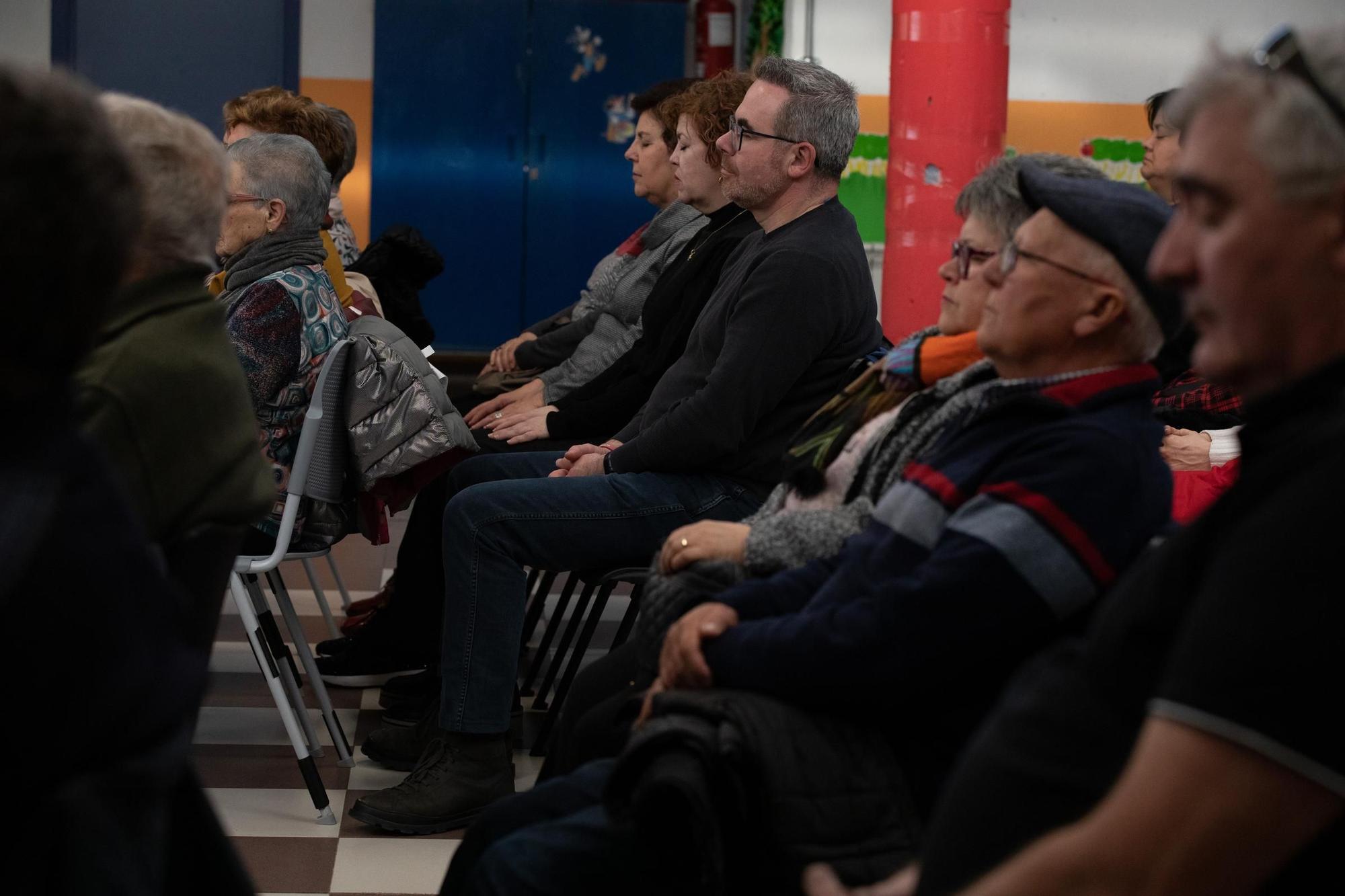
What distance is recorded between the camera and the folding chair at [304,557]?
2760mm

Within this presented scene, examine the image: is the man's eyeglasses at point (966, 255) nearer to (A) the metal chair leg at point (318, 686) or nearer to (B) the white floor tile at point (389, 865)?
(B) the white floor tile at point (389, 865)

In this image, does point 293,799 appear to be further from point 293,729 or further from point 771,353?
point 771,353

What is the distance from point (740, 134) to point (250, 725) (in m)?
1.68

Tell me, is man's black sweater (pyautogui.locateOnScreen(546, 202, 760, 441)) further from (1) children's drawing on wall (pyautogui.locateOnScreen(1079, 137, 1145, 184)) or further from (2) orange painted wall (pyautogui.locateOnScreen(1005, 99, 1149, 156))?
(1) children's drawing on wall (pyautogui.locateOnScreen(1079, 137, 1145, 184))

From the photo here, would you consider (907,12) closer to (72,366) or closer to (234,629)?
(234,629)

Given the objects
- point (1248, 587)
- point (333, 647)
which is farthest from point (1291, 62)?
point (333, 647)

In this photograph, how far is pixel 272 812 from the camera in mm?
2791

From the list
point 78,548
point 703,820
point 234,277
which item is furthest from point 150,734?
point 234,277

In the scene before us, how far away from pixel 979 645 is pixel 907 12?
12.6 ft

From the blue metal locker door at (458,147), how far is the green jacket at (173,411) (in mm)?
7122

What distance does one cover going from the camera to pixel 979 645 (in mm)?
1448

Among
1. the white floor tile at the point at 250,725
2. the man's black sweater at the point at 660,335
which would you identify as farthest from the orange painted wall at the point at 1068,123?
the white floor tile at the point at 250,725

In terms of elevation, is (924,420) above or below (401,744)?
above

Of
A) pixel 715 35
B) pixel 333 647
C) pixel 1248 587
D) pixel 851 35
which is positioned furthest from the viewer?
pixel 715 35
